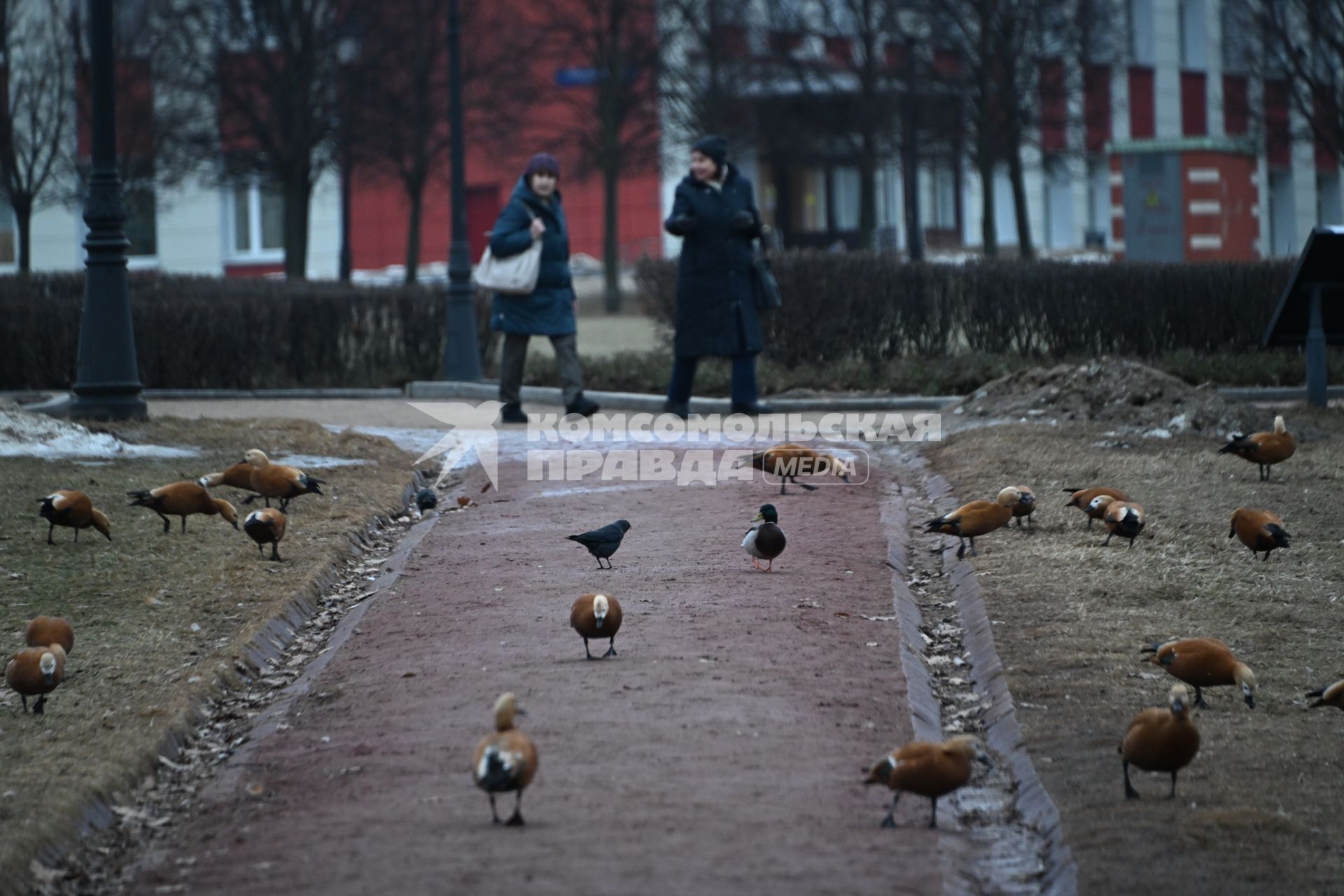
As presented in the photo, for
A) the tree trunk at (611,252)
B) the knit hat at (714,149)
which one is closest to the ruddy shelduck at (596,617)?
the knit hat at (714,149)

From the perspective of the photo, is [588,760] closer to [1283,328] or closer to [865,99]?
[1283,328]

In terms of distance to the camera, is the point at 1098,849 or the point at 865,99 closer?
the point at 1098,849

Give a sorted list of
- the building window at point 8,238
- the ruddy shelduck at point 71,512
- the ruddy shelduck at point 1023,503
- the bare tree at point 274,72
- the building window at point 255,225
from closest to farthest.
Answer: the ruddy shelduck at point 71,512, the ruddy shelduck at point 1023,503, the bare tree at point 274,72, the building window at point 8,238, the building window at point 255,225

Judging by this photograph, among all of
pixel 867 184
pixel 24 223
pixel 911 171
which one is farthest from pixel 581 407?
pixel 867 184

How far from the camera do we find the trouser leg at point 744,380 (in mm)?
14016

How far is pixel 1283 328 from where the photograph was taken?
1458cm

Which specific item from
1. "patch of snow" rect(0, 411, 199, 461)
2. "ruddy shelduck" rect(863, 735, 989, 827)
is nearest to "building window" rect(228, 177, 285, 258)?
"patch of snow" rect(0, 411, 199, 461)

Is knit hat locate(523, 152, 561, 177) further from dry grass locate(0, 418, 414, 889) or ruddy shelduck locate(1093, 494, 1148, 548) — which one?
ruddy shelduck locate(1093, 494, 1148, 548)

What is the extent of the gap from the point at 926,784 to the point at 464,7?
112ft

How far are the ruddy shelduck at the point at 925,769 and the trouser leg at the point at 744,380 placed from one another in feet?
29.5

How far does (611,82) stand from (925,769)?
112ft

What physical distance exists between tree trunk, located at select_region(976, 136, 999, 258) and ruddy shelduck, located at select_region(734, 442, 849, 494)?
2405 centimetres

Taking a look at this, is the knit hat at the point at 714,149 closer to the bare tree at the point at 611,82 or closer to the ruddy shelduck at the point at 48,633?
the ruddy shelduck at the point at 48,633

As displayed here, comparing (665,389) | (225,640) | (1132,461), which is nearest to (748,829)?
(225,640)
